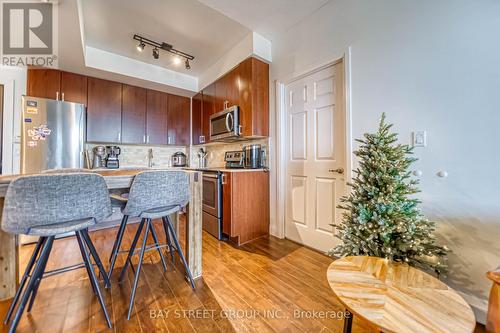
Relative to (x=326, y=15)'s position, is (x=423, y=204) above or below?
below

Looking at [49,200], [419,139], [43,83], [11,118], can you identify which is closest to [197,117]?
[43,83]

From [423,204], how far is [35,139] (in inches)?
165

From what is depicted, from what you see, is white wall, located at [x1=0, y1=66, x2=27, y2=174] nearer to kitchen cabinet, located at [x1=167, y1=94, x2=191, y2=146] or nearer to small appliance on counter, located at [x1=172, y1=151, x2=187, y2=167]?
kitchen cabinet, located at [x1=167, y1=94, x2=191, y2=146]

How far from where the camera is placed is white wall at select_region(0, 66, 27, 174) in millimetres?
2793

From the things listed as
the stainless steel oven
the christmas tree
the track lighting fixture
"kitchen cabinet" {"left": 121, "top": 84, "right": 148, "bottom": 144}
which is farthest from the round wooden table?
"kitchen cabinet" {"left": 121, "top": 84, "right": 148, "bottom": 144}

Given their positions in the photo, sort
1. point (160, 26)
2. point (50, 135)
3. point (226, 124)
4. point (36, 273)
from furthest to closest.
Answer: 1. point (226, 124)
2. point (50, 135)
3. point (160, 26)
4. point (36, 273)

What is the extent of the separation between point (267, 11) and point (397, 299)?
2.72 meters

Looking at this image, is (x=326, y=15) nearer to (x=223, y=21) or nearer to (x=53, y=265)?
(x=223, y=21)

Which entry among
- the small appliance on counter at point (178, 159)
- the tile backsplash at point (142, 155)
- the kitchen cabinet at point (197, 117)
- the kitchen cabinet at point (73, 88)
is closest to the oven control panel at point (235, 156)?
the kitchen cabinet at point (197, 117)

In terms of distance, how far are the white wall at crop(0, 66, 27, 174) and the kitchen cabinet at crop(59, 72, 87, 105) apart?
1.70ft

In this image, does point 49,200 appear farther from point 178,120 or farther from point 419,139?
point 178,120

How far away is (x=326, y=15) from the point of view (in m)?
2.16

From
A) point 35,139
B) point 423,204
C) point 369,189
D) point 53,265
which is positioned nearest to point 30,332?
point 53,265

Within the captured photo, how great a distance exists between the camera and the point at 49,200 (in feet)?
3.43
